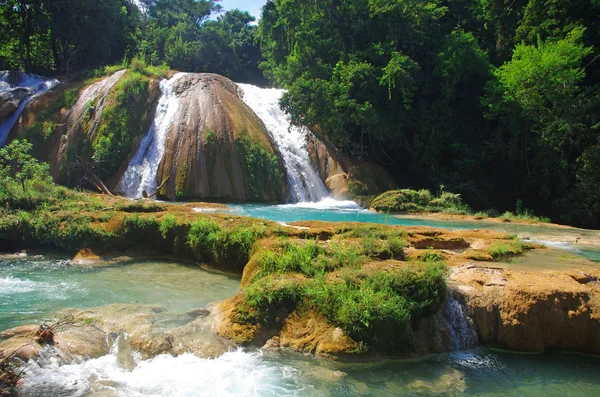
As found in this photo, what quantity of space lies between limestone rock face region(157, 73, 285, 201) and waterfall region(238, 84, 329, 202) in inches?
30.7

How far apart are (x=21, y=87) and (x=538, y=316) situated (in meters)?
25.3

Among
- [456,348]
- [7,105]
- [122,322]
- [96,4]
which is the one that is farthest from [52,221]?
[96,4]

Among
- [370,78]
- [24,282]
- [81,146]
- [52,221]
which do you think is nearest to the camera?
[24,282]

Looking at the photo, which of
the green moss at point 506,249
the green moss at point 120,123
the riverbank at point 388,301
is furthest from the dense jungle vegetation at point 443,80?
the riverbank at point 388,301

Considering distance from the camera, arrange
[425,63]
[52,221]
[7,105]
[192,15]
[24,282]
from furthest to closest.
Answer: [192,15] < [425,63] < [7,105] < [52,221] < [24,282]

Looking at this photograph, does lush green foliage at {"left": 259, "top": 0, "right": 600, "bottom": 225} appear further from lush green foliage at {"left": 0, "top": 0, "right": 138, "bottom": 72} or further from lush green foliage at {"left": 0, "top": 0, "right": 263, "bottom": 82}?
lush green foliage at {"left": 0, "top": 0, "right": 138, "bottom": 72}

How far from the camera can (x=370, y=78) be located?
930 inches

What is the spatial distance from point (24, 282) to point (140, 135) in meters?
13.9

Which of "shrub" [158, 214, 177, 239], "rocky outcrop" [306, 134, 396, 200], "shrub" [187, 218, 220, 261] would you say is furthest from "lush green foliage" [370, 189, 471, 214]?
"shrub" [158, 214, 177, 239]

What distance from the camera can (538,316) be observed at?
20.9ft

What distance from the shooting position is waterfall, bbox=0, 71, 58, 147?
2172 cm

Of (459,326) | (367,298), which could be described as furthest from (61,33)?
(459,326)

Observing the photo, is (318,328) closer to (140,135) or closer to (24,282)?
(24,282)

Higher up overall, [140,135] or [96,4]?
[96,4]
